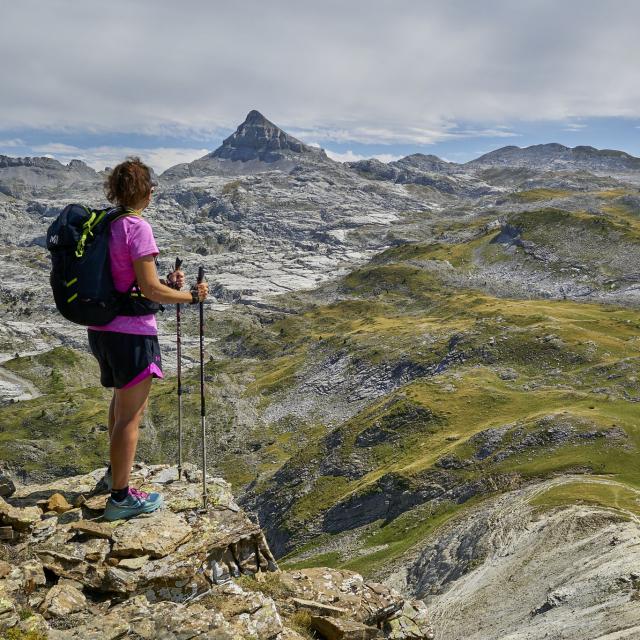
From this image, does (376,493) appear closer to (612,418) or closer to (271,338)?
(612,418)

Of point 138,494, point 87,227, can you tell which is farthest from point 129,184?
point 138,494

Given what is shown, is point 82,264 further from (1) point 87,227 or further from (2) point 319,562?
(2) point 319,562

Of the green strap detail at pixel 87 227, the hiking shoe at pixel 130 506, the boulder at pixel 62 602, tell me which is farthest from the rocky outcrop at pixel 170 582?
the green strap detail at pixel 87 227

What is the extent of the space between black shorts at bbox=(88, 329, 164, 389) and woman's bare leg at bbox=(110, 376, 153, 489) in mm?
202

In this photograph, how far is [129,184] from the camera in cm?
998

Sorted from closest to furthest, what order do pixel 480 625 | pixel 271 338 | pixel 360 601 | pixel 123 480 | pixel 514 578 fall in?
pixel 123 480
pixel 360 601
pixel 480 625
pixel 514 578
pixel 271 338

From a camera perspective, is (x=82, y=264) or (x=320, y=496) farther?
(x=320, y=496)

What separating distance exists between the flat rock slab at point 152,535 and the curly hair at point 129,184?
284 inches

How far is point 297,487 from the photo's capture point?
68.6m

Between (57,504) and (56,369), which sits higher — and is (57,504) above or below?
above

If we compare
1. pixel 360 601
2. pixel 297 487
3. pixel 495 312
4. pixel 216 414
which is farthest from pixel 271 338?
pixel 360 601

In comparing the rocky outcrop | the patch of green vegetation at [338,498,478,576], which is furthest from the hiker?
the patch of green vegetation at [338,498,478,576]

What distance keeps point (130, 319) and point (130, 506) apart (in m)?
4.92

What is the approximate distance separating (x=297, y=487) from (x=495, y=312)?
66.4 meters
